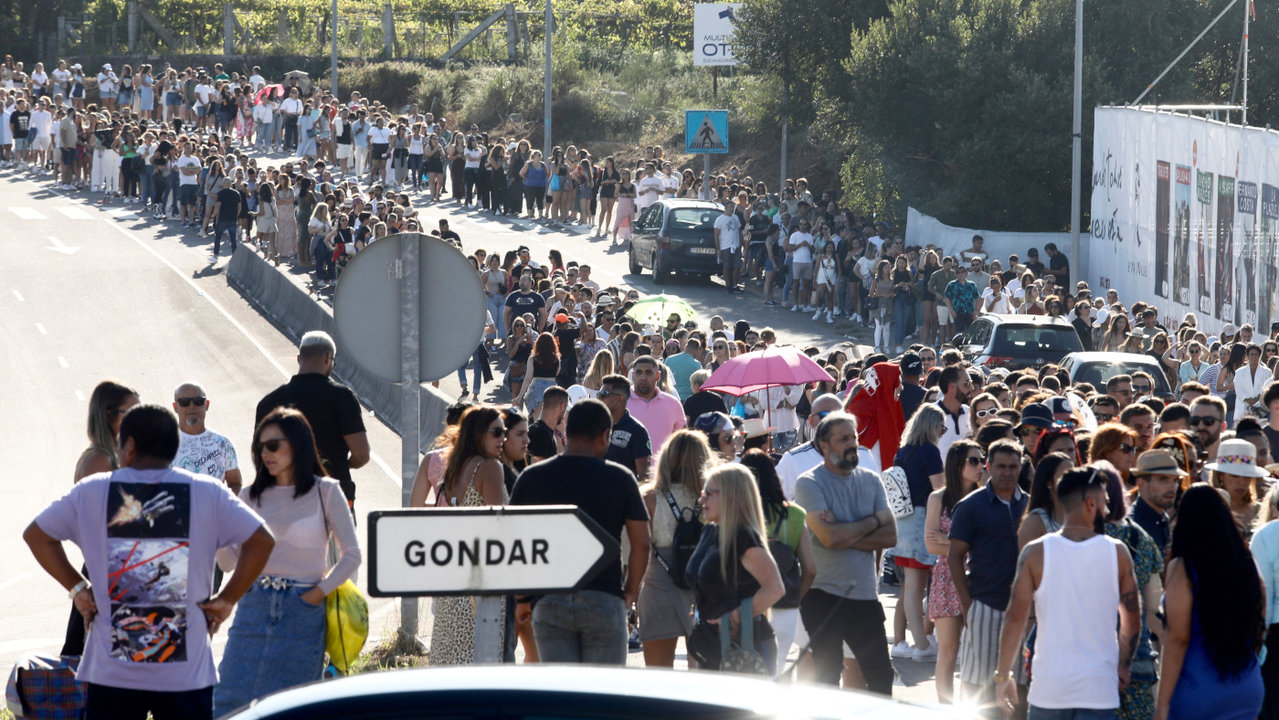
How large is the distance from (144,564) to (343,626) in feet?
4.02

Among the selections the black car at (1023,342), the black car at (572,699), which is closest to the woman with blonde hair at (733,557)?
the black car at (572,699)

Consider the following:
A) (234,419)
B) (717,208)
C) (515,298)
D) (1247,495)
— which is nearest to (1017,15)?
(717,208)

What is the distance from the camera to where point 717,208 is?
1406 inches

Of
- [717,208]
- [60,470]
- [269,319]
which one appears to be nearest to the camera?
[60,470]

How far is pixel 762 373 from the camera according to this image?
1659 centimetres

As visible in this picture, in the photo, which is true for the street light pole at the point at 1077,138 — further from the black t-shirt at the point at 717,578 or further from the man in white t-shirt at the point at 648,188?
the black t-shirt at the point at 717,578

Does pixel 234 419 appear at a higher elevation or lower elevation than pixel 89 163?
lower

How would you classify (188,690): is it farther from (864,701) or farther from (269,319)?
(269,319)

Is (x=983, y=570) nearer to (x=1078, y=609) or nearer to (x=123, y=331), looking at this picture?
(x=1078, y=609)

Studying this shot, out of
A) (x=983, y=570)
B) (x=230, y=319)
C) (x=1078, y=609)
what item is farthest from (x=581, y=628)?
(x=230, y=319)

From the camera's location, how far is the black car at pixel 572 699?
423cm

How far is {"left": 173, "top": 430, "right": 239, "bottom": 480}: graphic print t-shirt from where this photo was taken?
972 cm

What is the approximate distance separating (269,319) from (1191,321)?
52.9 feet

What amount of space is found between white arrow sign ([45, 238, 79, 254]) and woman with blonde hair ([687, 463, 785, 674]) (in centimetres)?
3102
